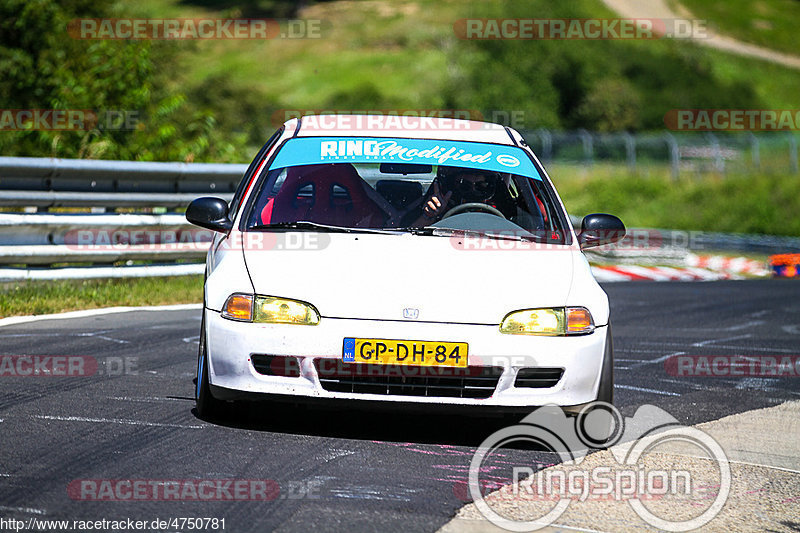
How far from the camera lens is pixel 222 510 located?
4.44 m

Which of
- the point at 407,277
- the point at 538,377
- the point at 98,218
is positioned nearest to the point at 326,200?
the point at 407,277

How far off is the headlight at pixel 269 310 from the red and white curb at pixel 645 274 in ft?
44.7

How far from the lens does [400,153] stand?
694cm

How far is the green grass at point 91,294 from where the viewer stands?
1015cm

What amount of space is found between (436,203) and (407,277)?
123cm

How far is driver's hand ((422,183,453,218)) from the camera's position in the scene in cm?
673

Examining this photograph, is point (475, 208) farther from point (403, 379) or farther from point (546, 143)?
point (546, 143)

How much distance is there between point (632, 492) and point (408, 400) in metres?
Answer: 1.09

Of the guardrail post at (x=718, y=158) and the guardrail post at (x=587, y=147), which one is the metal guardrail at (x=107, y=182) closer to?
the guardrail post at (x=587, y=147)

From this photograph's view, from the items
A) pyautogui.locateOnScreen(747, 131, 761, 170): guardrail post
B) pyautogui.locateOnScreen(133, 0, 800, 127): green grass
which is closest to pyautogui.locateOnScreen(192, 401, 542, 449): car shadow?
pyautogui.locateOnScreen(747, 131, 761, 170): guardrail post

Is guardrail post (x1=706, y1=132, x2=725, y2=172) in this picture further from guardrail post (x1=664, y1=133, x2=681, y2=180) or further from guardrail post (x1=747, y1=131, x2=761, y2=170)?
guardrail post (x1=664, y1=133, x2=681, y2=180)

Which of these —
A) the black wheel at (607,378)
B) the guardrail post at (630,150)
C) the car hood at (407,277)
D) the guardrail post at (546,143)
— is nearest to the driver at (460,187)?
the car hood at (407,277)

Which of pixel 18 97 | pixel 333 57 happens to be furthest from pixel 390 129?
pixel 333 57

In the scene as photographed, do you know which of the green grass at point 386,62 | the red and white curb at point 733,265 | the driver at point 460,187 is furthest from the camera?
the green grass at point 386,62
